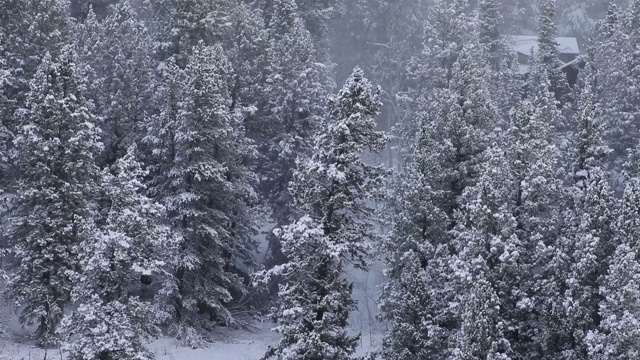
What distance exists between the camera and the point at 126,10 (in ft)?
147

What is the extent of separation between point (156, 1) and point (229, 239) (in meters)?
18.5

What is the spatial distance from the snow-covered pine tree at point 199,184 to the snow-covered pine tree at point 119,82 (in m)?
3.28

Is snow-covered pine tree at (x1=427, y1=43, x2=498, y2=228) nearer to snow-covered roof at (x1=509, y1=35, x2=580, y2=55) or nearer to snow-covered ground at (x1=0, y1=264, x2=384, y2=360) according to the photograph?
snow-covered ground at (x1=0, y1=264, x2=384, y2=360)

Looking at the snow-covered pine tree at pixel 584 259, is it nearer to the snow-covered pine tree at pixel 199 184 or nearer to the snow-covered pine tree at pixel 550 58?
the snow-covered pine tree at pixel 199 184

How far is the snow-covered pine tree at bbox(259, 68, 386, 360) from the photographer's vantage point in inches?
836

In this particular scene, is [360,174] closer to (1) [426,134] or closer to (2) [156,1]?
(1) [426,134]

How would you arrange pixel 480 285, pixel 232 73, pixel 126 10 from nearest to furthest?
1. pixel 480 285
2. pixel 232 73
3. pixel 126 10

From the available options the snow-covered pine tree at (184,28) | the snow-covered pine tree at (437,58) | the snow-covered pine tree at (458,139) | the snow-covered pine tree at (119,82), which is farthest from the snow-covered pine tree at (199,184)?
the snow-covered pine tree at (437,58)

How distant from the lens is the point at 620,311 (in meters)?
22.0

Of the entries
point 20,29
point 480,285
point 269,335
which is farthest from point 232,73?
point 480,285

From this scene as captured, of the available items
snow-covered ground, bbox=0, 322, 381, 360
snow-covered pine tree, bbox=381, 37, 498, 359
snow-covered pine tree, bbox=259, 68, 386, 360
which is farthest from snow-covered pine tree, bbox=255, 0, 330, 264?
snow-covered pine tree, bbox=259, 68, 386, 360

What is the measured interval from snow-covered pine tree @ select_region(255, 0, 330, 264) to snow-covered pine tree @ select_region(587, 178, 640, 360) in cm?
2129

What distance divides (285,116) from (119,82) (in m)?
9.83

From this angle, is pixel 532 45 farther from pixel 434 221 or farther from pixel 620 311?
pixel 620 311
